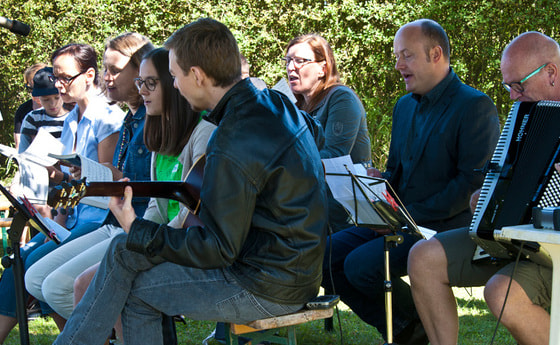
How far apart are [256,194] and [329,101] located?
203 cm

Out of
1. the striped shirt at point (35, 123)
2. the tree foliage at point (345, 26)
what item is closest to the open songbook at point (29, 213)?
the striped shirt at point (35, 123)

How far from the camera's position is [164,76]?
3453 mm

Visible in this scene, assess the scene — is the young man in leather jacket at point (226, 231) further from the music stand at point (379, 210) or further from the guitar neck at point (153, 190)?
the music stand at point (379, 210)

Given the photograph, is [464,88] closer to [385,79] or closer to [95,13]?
[385,79]

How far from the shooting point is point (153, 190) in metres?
2.67

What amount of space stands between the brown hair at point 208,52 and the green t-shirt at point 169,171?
833mm

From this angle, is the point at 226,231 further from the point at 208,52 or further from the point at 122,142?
the point at 122,142

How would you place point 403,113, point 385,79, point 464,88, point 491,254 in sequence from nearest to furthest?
1. point 491,254
2. point 464,88
3. point 403,113
4. point 385,79

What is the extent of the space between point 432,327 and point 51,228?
1.98 m

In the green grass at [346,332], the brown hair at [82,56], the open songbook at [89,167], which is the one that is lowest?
the green grass at [346,332]

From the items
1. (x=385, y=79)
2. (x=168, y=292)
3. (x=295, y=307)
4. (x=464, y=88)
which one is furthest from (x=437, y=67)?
(x=385, y=79)

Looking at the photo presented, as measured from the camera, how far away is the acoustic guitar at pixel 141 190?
8.30 ft

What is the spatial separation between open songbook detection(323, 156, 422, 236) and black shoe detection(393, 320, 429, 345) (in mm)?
966

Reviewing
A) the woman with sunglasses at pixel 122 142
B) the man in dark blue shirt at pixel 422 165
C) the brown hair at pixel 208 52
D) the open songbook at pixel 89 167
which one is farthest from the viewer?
the woman with sunglasses at pixel 122 142
